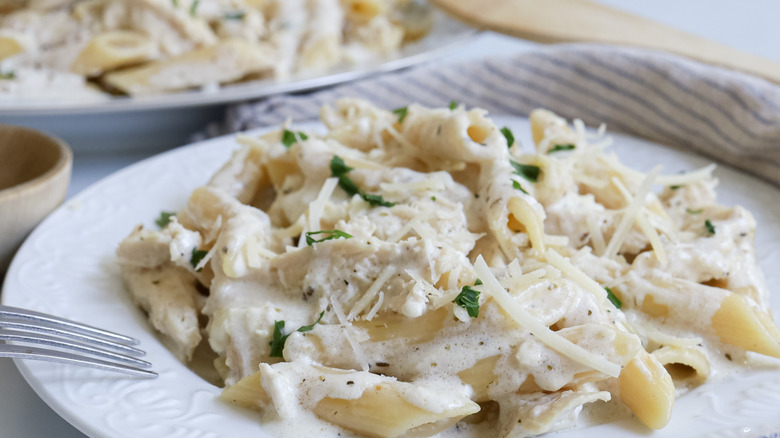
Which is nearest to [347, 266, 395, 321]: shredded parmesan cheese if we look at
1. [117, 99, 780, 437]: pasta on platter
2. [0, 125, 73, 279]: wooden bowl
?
[117, 99, 780, 437]: pasta on platter

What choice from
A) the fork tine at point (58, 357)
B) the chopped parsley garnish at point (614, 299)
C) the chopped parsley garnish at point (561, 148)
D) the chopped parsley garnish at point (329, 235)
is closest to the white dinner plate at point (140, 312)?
the fork tine at point (58, 357)

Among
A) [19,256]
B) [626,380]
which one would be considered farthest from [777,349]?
[19,256]

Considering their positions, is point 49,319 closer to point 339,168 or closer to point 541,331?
point 339,168

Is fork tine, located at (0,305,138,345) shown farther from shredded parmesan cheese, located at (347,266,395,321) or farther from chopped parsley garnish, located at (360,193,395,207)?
chopped parsley garnish, located at (360,193,395,207)

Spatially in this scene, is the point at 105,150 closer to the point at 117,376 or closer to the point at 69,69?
the point at 69,69

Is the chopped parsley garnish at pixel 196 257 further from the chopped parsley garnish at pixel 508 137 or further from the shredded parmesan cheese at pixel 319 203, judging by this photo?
the chopped parsley garnish at pixel 508 137

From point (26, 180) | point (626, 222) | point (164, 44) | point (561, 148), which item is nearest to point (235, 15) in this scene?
point (164, 44)
